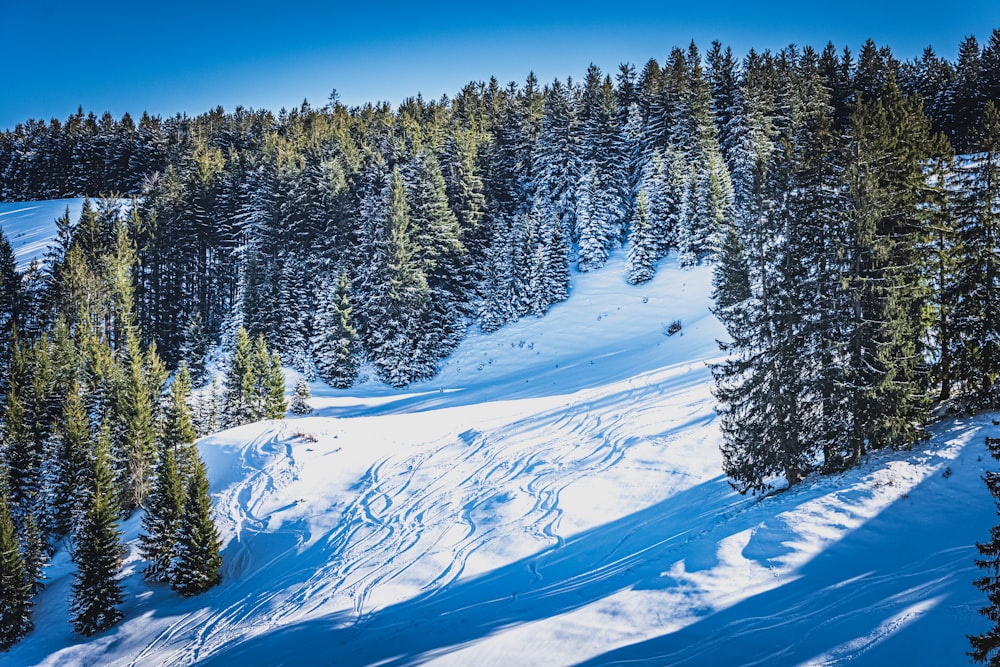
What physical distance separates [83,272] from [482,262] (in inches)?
1513

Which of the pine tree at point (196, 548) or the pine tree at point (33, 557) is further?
the pine tree at point (33, 557)

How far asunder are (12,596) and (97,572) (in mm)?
5791

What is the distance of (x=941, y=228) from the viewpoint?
14.9 m

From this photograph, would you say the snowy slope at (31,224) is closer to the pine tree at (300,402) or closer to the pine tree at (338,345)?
the pine tree at (338,345)

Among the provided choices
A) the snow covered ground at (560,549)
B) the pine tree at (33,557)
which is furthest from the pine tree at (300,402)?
the pine tree at (33,557)

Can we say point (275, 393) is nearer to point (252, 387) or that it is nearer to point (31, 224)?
point (252, 387)

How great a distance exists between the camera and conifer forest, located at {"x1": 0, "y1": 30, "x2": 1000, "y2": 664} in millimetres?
14438

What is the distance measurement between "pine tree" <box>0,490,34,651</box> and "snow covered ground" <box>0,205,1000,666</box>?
99 centimetres

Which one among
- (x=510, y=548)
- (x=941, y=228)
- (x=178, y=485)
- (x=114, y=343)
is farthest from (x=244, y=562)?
(x=114, y=343)

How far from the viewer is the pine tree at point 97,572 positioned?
18609 millimetres

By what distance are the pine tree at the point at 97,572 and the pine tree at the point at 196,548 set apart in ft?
6.79

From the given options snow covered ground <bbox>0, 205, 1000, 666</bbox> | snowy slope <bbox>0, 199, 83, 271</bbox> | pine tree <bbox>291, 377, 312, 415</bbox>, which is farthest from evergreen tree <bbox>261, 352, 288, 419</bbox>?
snowy slope <bbox>0, 199, 83, 271</bbox>

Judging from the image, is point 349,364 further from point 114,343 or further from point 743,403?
point 743,403

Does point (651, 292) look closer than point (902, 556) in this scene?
No
